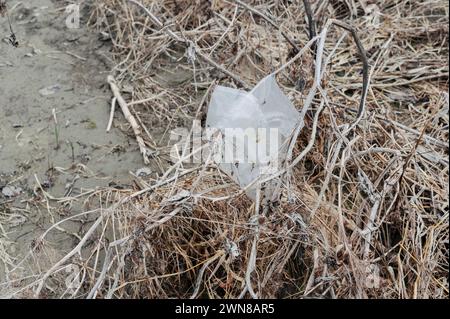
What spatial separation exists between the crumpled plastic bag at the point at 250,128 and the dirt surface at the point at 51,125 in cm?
50

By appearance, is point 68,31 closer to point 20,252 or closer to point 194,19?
point 194,19

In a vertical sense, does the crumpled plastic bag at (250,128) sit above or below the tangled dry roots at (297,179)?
above

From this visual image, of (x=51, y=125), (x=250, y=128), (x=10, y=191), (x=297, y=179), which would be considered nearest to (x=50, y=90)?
(x=51, y=125)

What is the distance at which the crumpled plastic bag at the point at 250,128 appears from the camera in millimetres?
2316

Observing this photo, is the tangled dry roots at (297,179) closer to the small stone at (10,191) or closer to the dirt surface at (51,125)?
the dirt surface at (51,125)

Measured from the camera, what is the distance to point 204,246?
2.29m

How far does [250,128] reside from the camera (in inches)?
92.9

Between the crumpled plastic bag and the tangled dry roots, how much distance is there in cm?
7

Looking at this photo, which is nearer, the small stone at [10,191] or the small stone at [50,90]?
the small stone at [10,191]

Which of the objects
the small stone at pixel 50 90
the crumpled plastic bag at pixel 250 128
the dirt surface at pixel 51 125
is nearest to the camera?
the crumpled plastic bag at pixel 250 128

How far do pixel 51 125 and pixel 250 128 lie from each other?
936mm

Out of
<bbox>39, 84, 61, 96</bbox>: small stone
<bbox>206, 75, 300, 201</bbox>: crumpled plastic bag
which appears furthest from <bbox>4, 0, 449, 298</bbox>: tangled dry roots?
<bbox>39, 84, 61, 96</bbox>: small stone

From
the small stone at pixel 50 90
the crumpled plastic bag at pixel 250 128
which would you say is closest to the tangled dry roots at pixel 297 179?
the crumpled plastic bag at pixel 250 128

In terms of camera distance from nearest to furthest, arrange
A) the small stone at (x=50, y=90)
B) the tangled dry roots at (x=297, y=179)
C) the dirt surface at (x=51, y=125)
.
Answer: the tangled dry roots at (x=297, y=179) → the dirt surface at (x=51, y=125) → the small stone at (x=50, y=90)
